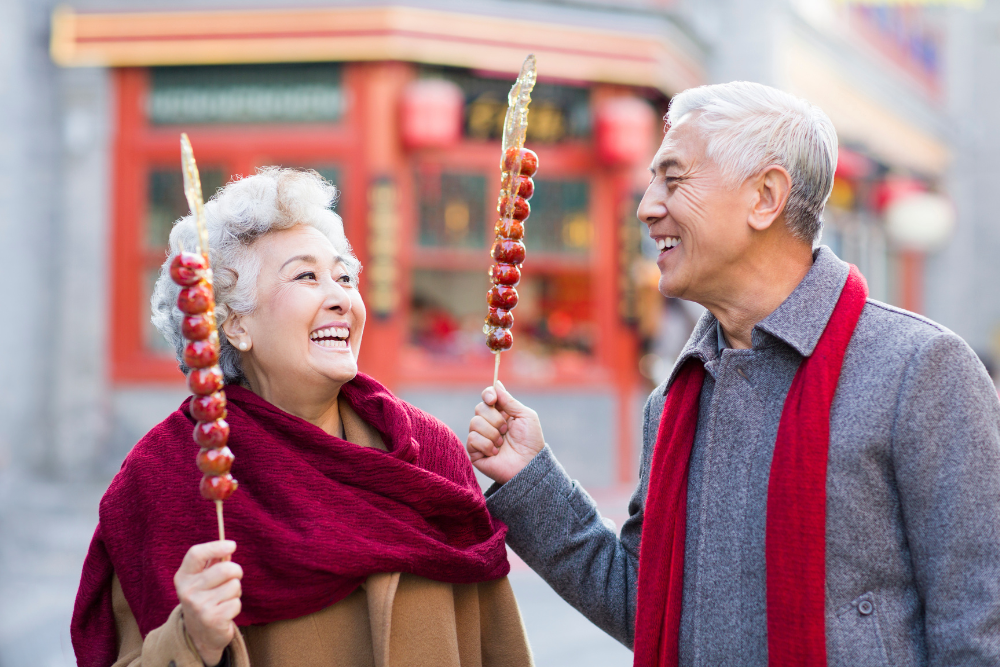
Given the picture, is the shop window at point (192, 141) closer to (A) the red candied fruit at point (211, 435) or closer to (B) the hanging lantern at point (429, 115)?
(B) the hanging lantern at point (429, 115)

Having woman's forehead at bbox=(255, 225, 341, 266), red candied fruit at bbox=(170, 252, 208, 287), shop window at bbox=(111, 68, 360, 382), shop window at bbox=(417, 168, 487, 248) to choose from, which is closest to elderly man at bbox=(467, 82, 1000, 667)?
woman's forehead at bbox=(255, 225, 341, 266)

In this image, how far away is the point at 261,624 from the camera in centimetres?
232

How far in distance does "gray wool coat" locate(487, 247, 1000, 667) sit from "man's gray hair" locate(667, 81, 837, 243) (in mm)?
141

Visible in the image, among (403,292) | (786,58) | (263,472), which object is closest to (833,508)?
(263,472)

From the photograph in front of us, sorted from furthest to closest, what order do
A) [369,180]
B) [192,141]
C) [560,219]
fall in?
[560,219] < [192,141] < [369,180]

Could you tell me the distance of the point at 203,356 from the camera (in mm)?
2068

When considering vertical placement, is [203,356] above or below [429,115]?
below

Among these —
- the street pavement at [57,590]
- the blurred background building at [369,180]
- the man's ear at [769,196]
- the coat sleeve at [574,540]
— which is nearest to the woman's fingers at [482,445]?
the coat sleeve at [574,540]

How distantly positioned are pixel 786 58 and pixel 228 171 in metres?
7.02

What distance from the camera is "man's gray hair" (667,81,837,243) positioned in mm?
2234

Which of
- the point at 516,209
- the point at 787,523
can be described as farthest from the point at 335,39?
the point at 787,523

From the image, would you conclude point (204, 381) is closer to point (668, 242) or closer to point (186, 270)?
point (186, 270)

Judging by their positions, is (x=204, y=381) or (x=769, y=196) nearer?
(x=204, y=381)

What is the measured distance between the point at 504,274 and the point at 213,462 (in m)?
0.93
